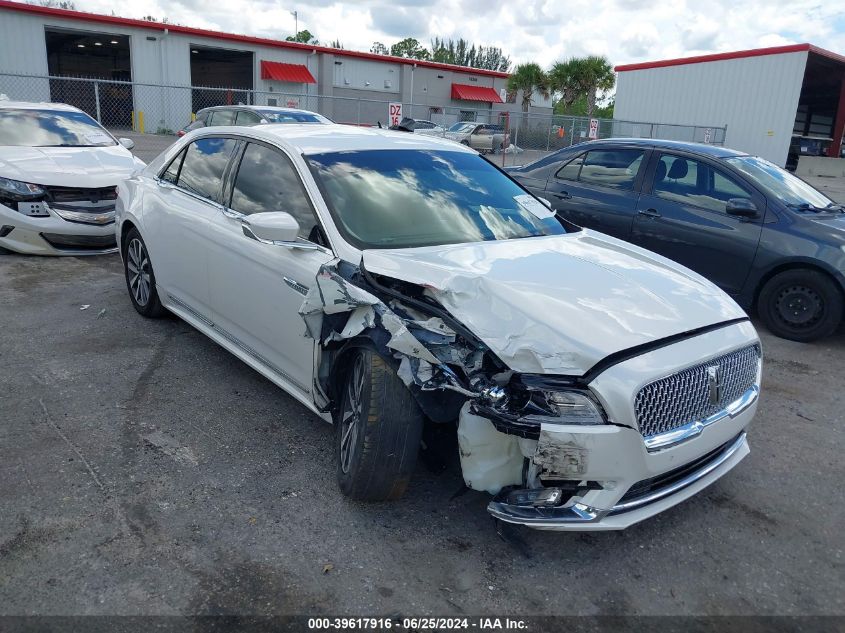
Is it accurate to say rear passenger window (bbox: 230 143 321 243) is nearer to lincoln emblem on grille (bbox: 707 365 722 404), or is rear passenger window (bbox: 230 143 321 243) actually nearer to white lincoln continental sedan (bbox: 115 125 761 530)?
white lincoln continental sedan (bbox: 115 125 761 530)

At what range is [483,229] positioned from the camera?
12.5 ft

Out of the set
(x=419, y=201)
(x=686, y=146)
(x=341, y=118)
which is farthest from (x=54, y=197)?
(x=341, y=118)

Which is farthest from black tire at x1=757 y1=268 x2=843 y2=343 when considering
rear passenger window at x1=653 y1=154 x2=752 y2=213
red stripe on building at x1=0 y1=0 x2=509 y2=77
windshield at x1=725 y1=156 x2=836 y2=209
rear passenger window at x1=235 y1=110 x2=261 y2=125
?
red stripe on building at x1=0 y1=0 x2=509 y2=77

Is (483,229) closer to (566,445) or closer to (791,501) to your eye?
(566,445)

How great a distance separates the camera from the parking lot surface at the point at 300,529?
8.71ft

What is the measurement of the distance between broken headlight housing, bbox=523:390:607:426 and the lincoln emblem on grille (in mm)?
632

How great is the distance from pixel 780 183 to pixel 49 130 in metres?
8.68

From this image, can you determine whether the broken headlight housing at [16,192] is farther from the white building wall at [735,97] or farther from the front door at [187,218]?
the white building wall at [735,97]

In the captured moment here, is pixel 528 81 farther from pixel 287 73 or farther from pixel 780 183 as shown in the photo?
pixel 780 183

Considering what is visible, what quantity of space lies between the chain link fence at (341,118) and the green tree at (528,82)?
11.4 metres

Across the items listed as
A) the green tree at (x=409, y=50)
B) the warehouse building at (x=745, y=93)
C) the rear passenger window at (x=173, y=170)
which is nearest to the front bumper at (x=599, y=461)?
the rear passenger window at (x=173, y=170)

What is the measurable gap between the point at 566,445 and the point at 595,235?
2.09 meters

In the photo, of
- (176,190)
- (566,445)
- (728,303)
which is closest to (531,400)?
(566,445)

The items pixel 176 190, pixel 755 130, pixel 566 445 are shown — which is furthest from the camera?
pixel 755 130
